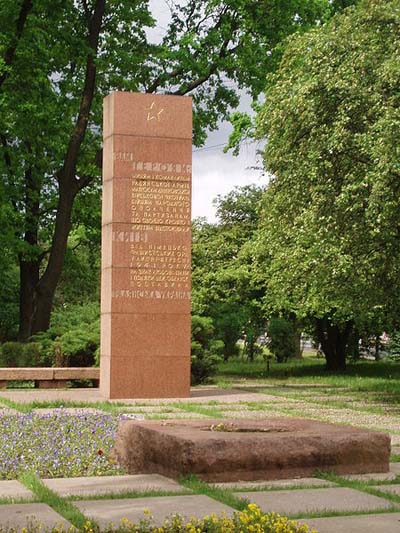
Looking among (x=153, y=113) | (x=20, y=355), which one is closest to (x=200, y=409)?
(x=153, y=113)

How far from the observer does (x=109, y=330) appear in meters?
19.4

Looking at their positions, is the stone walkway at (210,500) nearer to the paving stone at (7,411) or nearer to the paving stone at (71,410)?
the paving stone at (71,410)

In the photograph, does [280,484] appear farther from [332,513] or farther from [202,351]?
[202,351]

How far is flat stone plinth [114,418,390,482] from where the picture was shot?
27.6ft

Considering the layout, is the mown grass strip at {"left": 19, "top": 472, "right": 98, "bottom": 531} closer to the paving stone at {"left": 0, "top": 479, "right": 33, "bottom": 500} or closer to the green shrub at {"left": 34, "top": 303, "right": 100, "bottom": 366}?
the paving stone at {"left": 0, "top": 479, "right": 33, "bottom": 500}

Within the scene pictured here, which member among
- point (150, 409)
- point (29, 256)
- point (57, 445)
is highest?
point (29, 256)

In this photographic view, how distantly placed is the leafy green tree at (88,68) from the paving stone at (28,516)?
22.1 metres

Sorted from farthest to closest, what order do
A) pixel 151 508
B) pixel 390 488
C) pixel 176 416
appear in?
pixel 176 416
pixel 390 488
pixel 151 508

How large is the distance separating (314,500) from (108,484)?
1.93 metres

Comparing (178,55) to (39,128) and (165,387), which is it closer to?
(39,128)

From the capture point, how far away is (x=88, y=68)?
29.6 metres

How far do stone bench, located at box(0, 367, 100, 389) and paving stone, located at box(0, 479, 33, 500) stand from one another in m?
13.7

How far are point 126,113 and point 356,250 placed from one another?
18.3ft

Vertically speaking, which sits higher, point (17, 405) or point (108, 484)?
point (17, 405)
